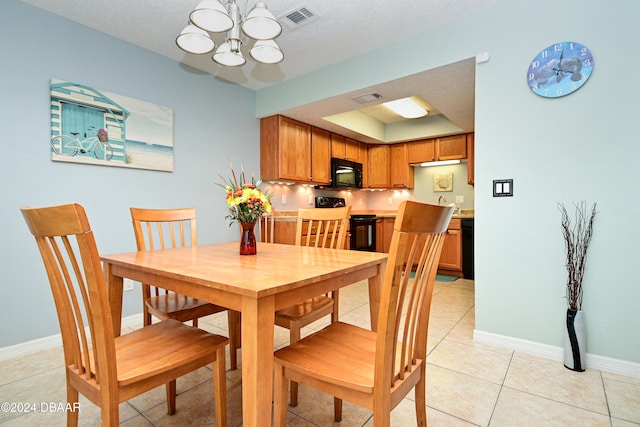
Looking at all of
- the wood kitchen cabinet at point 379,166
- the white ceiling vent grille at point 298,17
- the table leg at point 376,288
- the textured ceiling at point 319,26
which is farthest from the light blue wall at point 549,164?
the wood kitchen cabinet at point 379,166

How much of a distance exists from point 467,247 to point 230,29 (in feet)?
12.9

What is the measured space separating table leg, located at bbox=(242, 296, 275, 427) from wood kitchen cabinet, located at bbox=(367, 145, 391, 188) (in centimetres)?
472

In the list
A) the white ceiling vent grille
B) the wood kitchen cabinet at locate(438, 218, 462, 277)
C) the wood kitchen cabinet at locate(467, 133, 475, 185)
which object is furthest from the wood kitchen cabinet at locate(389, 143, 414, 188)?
the white ceiling vent grille

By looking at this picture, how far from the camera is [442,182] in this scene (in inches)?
204

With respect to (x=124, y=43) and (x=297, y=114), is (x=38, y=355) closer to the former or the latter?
(x=124, y=43)

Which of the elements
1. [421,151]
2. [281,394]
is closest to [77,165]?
[281,394]

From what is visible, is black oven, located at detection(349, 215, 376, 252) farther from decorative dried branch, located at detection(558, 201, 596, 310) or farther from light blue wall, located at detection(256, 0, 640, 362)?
decorative dried branch, located at detection(558, 201, 596, 310)

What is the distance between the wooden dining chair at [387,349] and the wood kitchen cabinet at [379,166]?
14.2 ft

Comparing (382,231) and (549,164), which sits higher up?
(549,164)

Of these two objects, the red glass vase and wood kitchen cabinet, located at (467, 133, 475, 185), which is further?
wood kitchen cabinet, located at (467, 133, 475, 185)

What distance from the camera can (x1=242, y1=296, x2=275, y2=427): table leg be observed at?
35.4 inches

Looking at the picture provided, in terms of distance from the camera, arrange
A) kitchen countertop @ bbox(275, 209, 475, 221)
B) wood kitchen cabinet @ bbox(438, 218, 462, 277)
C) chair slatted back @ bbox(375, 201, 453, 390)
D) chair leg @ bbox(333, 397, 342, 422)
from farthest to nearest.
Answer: wood kitchen cabinet @ bbox(438, 218, 462, 277), kitchen countertop @ bbox(275, 209, 475, 221), chair leg @ bbox(333, 397, 342, 422), chair slatted back @ bbox(375, 201, 453, 390)

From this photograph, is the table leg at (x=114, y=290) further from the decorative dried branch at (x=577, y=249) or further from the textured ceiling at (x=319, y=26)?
the decorative dried branch at (x=577, y=249)

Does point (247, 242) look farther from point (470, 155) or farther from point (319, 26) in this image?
point (470, 155)
